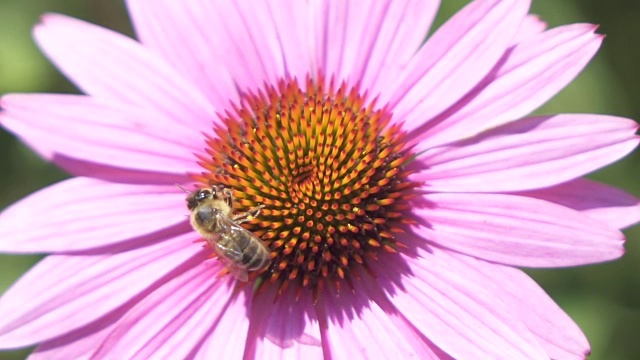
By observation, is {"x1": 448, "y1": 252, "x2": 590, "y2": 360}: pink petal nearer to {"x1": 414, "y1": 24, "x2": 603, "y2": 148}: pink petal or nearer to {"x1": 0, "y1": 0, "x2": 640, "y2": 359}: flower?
{"x1": 0, "y1": 0, "x2": 640, "y2": 359}: flower

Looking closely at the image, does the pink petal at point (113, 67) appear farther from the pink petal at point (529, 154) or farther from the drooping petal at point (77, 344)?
the pink petal at point (529, 154)

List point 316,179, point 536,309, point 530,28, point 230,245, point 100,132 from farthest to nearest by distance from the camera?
point 530,28, point 100,132, point 316,179, point 536,309, point 230,245

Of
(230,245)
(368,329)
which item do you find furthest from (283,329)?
(230,245)

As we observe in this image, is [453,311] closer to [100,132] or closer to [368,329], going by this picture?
[368,329]

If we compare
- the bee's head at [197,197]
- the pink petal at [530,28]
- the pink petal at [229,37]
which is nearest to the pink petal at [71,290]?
the bee's head at [197,197]

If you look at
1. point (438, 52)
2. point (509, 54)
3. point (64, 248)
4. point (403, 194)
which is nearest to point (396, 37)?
point (438, 52)

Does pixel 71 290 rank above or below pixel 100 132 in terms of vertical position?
below

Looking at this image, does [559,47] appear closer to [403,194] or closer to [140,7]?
[403,194]
